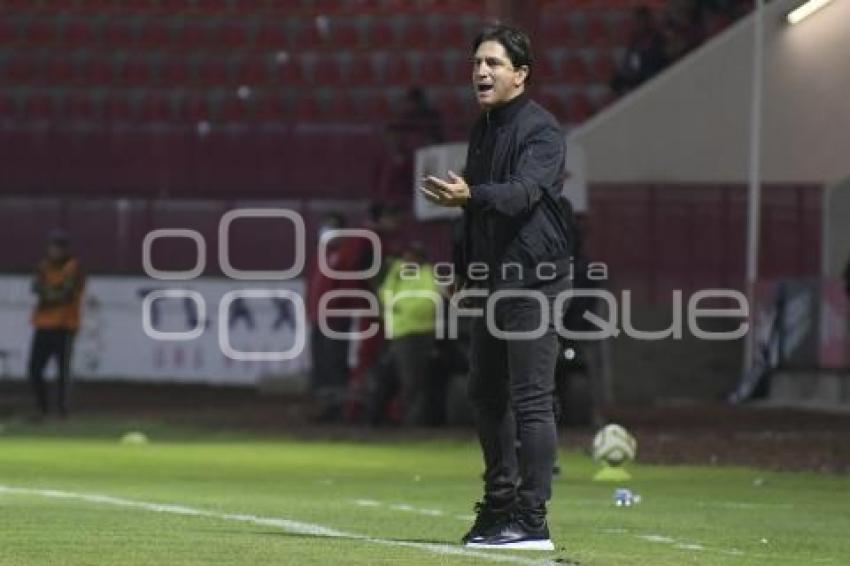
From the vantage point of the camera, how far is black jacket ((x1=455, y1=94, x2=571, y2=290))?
406 inches

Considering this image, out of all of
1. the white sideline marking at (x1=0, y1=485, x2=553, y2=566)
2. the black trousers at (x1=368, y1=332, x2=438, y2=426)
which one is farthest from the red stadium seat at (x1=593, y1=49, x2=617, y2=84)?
the white sideline marking at (x1=0, y1=485, x2=553, y2=566)

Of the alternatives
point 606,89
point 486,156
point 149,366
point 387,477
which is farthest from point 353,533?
point 606,89

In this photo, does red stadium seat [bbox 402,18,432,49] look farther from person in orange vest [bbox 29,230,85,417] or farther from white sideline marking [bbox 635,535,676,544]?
white sideline marking [bbox 635,535,676,544]

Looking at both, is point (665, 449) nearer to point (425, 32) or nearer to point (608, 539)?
point (608, 539)

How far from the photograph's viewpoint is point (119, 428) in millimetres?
25047

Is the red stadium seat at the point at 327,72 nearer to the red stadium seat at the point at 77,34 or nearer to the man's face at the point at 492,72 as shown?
the red stadium seat at the point at 77,34

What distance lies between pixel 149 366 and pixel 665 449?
11.9 meters

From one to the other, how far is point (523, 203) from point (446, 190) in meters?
0.40

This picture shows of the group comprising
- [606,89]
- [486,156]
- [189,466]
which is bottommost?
[189,466]

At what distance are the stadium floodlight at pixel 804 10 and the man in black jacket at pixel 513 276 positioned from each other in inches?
538

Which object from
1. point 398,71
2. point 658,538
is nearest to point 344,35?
point 398,71

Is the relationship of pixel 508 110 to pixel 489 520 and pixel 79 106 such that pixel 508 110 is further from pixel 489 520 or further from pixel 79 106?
pixel 79 106

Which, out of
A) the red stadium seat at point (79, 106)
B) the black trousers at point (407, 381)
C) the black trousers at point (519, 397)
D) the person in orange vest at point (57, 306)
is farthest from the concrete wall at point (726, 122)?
the black trousers at point (519, 397)

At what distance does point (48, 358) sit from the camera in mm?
27234
